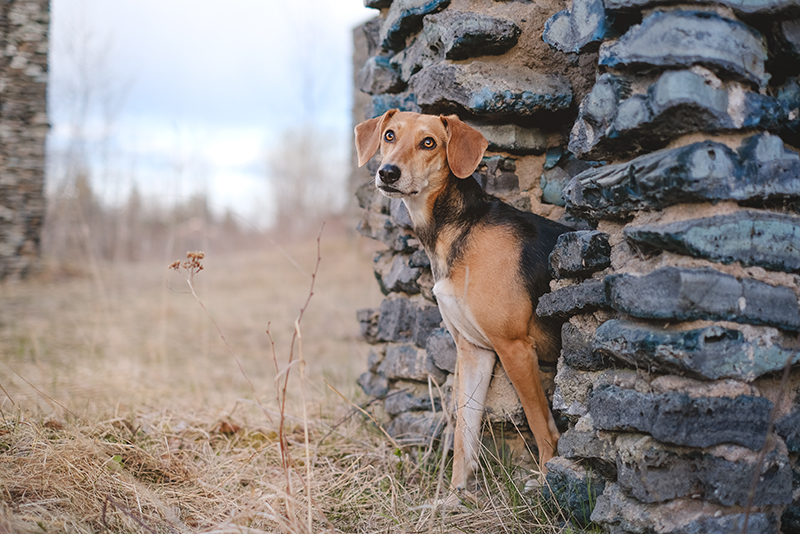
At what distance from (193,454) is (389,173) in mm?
1881

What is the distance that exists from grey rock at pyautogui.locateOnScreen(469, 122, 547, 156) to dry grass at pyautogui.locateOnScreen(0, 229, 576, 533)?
1.22 metres

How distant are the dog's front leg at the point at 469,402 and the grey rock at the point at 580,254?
0.65m

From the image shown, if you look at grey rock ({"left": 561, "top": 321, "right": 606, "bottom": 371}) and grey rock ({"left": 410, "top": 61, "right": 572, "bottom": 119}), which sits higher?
grey rock ({"left": 410, "top": 61, "right": 572, "bottom": 119})

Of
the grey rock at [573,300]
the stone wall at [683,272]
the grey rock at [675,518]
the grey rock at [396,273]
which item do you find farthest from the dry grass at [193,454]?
the grey rock at [573,300]

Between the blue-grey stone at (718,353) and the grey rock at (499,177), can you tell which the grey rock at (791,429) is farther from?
the grey rock at (499,177)

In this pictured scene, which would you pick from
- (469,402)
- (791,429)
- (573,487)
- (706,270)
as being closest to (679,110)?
(706,270)

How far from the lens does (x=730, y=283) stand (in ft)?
5.85

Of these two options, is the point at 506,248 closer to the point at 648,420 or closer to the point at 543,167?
the point at 543,167

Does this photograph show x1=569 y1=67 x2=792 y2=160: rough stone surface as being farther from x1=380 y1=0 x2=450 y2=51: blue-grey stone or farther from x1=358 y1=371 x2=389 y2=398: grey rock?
x1=358 y1=371 x2=389 y2=398: grey rock

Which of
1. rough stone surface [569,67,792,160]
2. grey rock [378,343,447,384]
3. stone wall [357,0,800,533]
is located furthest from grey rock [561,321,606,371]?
grey rock [378,343,447,384]

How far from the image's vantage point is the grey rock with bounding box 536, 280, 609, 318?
2201 millimetres

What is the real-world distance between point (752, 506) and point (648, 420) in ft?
1.27

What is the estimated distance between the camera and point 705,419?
178 centimetres

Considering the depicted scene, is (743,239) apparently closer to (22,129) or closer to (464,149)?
(464,149)
